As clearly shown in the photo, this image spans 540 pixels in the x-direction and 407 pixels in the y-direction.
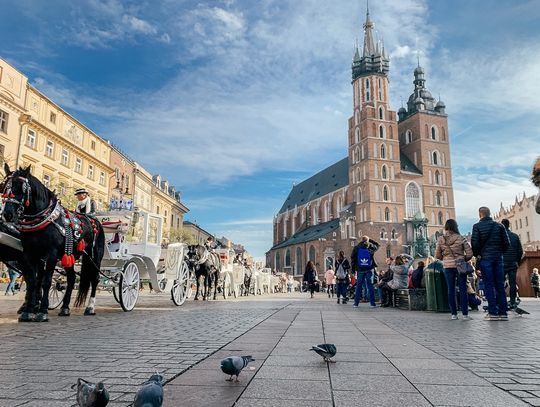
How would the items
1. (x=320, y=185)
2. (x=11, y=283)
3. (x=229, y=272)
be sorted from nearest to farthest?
(x=11, y=283) → (x=229, y=272) → (x=320, y=185)

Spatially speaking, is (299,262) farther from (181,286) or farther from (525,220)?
(181,286)

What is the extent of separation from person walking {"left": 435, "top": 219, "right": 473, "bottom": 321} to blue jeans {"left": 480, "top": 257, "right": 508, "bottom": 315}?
0.37 meters

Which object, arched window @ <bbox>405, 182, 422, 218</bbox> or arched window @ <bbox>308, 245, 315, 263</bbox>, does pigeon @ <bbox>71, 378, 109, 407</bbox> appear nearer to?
arched window @ <bbox>308, 245, 315, 263</bbox>

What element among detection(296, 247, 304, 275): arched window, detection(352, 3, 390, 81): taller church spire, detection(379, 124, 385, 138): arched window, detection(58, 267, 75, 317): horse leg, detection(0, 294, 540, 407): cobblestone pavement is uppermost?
detection(352, 3, 390, 81): taller church spire

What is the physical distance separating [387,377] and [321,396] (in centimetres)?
76

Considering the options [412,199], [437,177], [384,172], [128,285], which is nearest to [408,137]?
[437,177]

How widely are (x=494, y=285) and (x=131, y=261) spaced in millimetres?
7365

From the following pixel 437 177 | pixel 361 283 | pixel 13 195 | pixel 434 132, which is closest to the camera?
pixel 13 195

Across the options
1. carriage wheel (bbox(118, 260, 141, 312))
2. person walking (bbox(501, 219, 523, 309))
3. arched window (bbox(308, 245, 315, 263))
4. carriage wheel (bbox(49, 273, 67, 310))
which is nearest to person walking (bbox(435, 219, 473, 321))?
person walking (bbox(501, 219, 523, 309))

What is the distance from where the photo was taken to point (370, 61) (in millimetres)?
79000

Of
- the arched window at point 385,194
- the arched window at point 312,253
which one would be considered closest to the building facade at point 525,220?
the arched window at point 385,194

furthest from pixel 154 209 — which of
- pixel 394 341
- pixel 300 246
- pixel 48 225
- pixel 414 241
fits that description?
pixel 394 341

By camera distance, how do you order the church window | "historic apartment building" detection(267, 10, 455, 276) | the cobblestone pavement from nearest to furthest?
the cobblestone pavement → "historic apartment building" detection(267, 10, 455, 276) → the church window

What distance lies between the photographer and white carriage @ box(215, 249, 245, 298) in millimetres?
17562
